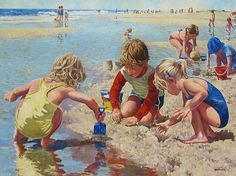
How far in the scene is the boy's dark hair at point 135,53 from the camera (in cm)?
243

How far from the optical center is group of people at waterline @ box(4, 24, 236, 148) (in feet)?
7.74

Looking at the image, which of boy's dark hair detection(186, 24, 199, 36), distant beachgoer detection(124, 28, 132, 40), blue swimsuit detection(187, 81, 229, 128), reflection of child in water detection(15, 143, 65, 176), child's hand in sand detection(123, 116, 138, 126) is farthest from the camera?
boy's dark hair detection(186, 24, 199, 36)

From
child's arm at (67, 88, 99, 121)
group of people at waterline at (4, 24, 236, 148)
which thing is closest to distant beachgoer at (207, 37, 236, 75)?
group of people at waterline at (4, 24, 236, 148)

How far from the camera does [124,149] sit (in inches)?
93.6

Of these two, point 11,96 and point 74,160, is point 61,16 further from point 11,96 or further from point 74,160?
point 74,160

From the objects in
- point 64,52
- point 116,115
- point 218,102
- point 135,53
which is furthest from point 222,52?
point 64,52

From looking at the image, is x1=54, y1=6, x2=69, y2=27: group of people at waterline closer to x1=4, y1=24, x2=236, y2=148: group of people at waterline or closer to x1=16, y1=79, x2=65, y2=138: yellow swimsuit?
x1=4, y1=24, x2=236, y2=148: group of people at waterline

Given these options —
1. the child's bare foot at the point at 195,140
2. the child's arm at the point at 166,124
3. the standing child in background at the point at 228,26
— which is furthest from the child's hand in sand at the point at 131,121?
the standing child in background at the point at 228,26

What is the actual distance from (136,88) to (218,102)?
389 mm

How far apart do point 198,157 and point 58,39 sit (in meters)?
1.00

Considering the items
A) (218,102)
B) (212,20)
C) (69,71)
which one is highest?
(212,20)

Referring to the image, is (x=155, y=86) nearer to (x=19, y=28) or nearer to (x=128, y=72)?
(x=128, y=72)

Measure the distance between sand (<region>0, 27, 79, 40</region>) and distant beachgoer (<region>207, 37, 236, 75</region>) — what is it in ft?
2.37

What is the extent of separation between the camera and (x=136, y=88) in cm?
251
